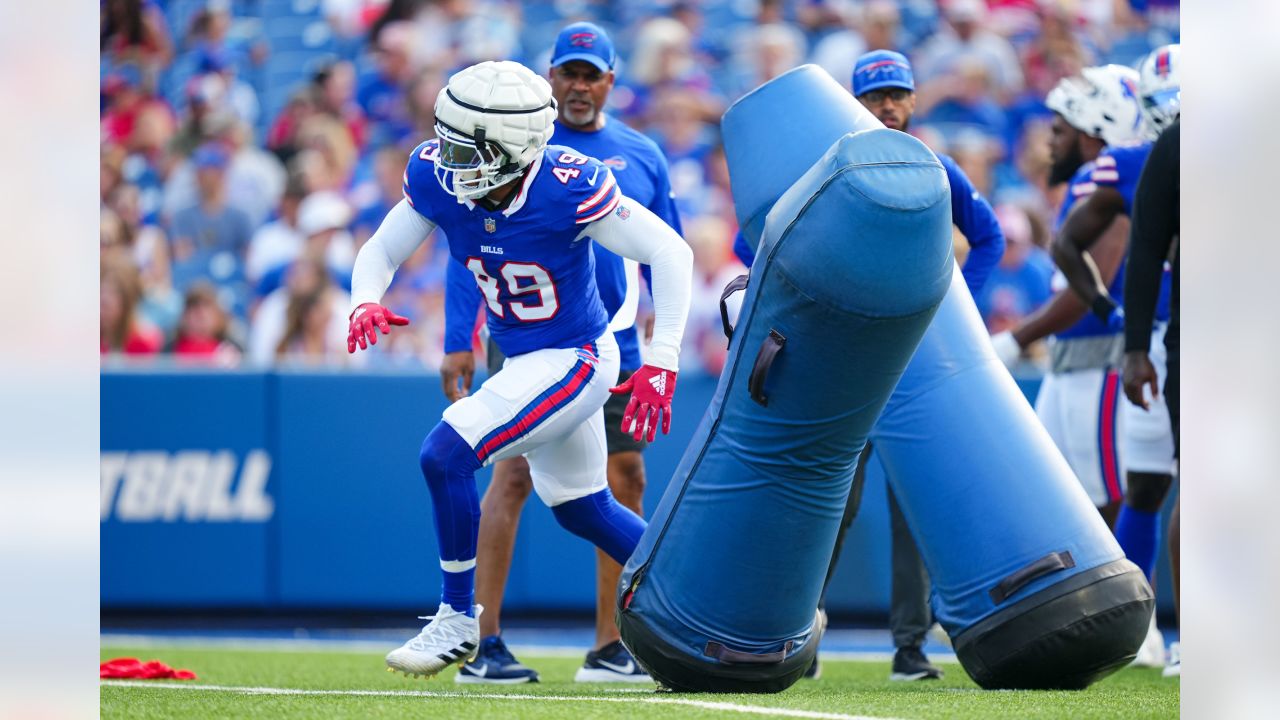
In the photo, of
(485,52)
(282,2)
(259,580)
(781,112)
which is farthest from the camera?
(282,2)

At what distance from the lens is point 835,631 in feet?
23.0

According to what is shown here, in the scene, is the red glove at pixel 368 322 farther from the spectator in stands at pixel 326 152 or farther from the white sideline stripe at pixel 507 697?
the spectator in stands at pixel 326 152

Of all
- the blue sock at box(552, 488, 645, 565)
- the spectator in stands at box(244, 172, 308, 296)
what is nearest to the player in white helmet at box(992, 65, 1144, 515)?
the blue sock at box(552, 488, 645, 565)

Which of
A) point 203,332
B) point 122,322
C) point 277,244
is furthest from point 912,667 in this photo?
point 277,244

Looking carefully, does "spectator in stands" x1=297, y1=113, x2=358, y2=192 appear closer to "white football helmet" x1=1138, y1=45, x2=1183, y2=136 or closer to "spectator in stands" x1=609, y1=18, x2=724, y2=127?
"spectator in stands" x1=609, y1=18, x2=724, y2=127

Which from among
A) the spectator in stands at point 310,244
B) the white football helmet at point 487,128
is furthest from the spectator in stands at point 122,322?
the white football helmet at point 487,128

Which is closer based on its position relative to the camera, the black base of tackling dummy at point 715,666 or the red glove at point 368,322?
the black base of tackling dummy at point 715,666

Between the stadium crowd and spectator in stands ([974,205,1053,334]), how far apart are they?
14mm

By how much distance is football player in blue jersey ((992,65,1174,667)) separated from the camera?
520 cm

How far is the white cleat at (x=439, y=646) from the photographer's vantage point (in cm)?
386

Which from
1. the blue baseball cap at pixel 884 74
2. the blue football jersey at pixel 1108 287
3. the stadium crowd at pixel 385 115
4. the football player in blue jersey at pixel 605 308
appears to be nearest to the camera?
the football player in blue jersey at pixel 605 308
